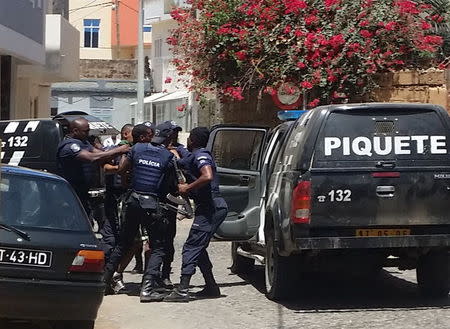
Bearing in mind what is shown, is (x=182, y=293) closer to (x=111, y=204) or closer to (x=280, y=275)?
(x=280, y=275)

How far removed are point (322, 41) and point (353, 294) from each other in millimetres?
7511

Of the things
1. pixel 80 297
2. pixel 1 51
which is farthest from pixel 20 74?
pixel 80 297

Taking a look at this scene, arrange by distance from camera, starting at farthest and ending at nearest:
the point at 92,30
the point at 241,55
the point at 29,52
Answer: the point at 92,30, the point at 29,52, the point at 241,55

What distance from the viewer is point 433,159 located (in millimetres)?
9172

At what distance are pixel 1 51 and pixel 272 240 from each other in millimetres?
8664

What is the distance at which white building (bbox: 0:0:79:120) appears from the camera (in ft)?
56.3

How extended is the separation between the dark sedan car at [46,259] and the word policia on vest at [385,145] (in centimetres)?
265

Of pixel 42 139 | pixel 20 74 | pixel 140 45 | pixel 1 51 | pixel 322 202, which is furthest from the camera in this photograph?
pixel 140 45

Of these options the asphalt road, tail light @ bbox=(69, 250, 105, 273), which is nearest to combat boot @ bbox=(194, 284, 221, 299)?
the asphalt road

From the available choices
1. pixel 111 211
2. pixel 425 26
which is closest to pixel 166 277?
pixel 111 211

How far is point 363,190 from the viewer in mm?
8969

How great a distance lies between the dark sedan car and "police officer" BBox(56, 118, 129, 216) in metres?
2.26

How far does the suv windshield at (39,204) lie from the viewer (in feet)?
25.2

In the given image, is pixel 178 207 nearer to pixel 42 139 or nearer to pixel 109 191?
pixel 109 191
